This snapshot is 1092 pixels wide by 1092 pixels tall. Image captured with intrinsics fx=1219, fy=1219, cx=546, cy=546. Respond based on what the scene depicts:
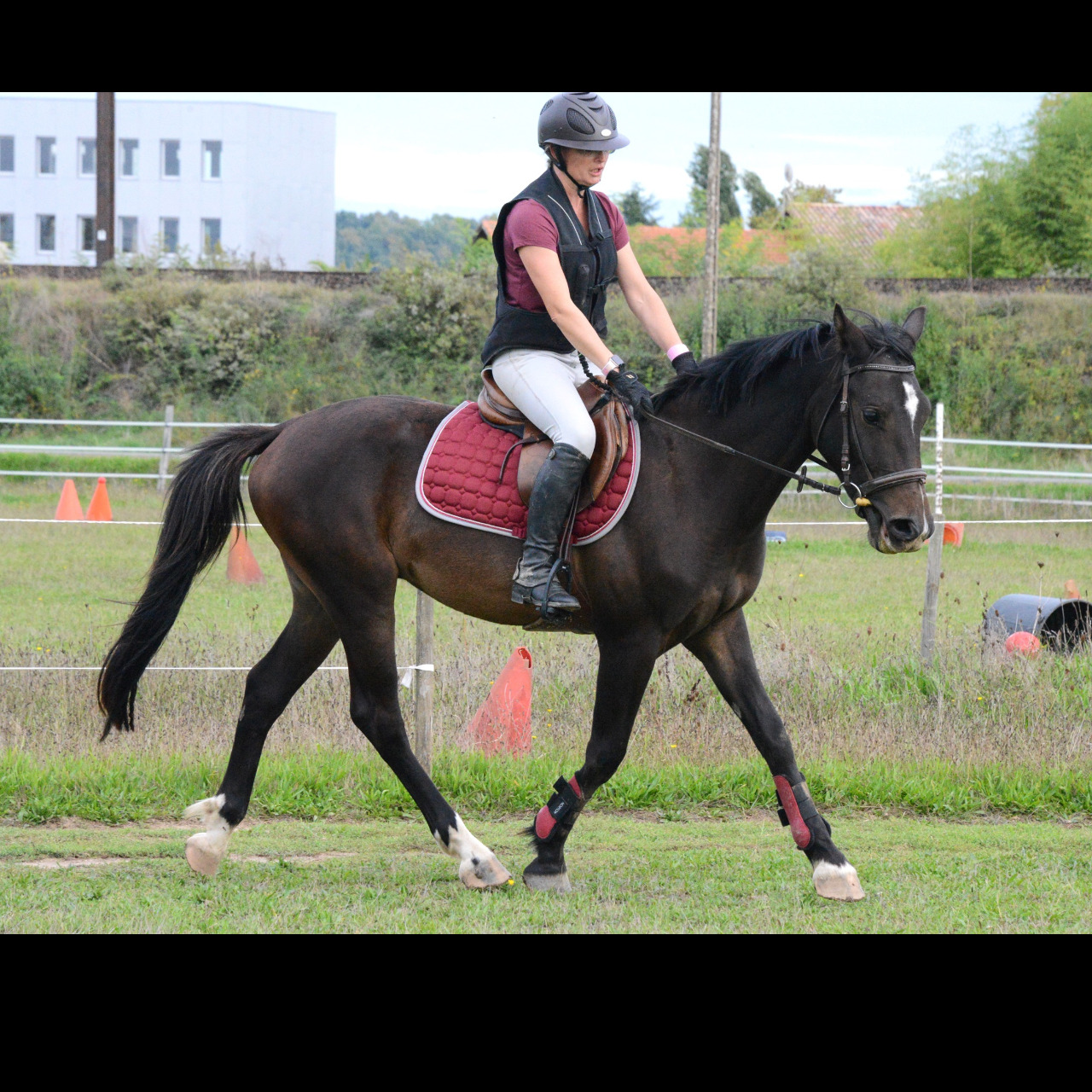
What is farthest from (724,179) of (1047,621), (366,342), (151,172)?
(1047,621)

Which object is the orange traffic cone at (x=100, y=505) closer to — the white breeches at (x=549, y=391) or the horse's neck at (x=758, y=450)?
the white breeches at (x=549, y=391)

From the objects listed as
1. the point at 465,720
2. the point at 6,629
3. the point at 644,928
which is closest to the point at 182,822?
the point at 465,720

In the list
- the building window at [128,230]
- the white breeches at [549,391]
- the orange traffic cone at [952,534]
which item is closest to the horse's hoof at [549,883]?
the white breeches at [549,391]

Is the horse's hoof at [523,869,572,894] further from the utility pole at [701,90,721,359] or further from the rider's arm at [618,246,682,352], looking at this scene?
the utility pole at [701,90,721,359]

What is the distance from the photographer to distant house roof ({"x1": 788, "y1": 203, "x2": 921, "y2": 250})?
46.1 meters

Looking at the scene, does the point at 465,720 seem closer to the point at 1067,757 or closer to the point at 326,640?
the point at 326,640

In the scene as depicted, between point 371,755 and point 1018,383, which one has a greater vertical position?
point 1018,383

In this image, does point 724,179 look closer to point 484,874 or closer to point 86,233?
point 86,233

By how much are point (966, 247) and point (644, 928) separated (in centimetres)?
3361

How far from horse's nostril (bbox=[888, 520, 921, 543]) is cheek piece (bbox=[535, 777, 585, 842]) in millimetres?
1670

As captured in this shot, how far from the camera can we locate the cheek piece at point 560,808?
5.10m

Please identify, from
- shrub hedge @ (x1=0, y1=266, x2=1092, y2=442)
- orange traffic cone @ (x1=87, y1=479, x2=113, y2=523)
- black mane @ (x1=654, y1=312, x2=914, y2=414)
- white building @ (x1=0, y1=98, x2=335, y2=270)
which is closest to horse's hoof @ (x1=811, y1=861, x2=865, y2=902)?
black mane @ (x1=654, y1=312, x2=914, y2=414)

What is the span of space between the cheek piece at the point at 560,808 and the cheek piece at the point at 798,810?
2.74 ft

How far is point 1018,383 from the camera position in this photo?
2719cm
